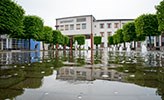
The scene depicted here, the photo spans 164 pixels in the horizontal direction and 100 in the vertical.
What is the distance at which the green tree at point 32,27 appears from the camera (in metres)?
37.2

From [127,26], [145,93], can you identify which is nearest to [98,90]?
[145,93]

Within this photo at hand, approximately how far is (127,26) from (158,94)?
41.0 meters

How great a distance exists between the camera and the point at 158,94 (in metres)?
4.23

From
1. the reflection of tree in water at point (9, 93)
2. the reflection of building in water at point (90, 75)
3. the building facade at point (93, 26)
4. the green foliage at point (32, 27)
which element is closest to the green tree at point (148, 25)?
Answer: the green foliage at point (32, 27)

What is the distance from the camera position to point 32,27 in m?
37.2

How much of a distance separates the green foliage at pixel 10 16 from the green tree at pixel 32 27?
925 centimetres

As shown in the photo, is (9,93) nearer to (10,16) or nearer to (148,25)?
(10,16)

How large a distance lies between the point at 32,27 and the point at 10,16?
12.5m

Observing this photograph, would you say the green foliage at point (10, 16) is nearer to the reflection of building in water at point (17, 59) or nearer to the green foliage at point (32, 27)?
the reflection of building in water at point (17, 59)

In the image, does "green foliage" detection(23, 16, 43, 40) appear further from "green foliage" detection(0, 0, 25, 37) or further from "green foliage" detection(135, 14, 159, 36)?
"green foliage" detection(135, 14, 159, 36)

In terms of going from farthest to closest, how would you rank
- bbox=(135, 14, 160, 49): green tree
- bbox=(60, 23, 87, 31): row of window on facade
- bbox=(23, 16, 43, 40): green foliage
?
bbox=(60, 23, 87, 31): row of window on facade < bbox=(23, 16, 43, 40): green foliage < bbox=(135, 14, 160, 49): green tree

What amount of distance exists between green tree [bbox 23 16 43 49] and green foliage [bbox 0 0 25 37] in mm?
9246

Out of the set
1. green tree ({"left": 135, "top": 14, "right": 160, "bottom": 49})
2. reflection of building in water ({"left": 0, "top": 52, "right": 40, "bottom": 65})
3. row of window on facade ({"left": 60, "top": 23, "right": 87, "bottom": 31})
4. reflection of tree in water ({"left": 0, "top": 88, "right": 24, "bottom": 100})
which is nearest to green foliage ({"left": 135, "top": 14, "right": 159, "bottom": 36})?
green tree ({"left": 135, "top": 14, "right": 160, "bottom": 49})

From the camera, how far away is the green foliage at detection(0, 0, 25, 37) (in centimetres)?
2339
